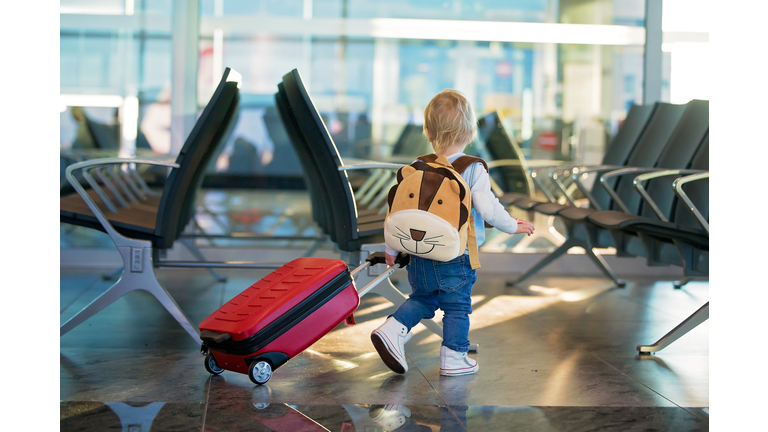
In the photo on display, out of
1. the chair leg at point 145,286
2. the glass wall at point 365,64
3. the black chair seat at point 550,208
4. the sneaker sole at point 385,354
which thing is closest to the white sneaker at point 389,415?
the sneaker sole at point 385,354

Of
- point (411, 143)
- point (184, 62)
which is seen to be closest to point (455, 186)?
point (411, 143)

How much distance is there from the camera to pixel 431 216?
2273 mm

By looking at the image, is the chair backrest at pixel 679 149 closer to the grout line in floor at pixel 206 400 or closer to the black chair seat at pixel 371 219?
the black chair seat at pixel 371 219

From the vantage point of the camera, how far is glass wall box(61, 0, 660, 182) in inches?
193

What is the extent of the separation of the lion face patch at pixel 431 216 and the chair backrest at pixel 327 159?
428mm

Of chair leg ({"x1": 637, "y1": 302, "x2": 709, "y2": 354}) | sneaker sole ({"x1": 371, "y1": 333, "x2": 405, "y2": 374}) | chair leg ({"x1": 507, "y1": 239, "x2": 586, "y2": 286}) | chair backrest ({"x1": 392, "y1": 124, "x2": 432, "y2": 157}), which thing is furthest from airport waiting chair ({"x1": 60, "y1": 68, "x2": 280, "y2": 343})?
chair backrest ({"x1": 392, "y1": 124, "x2": 432, "y2": 157})

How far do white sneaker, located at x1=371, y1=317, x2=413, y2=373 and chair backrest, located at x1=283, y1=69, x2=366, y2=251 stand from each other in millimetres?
499

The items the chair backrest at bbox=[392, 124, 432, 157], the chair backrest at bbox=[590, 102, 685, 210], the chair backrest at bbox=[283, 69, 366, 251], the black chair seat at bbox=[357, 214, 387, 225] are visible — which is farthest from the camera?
the chair backrest at bbox=[392, 124, 432, 157]

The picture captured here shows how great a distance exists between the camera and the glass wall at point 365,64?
4.91m

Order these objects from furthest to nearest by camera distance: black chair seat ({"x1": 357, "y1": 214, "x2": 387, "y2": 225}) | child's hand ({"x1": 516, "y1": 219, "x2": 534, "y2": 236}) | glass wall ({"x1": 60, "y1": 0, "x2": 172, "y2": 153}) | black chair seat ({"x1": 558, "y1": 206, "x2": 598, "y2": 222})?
glass wall ({"x1": 60, "y1": 0, "x2": 172, "y2": 153}) < black chair seat ({"x1": 558, "y1": 206, "x2": 598, "y2": 222}) < black chair seat ({"x1": 357, "y1": 214, "x2": 387, "y2": 225}) < child's hand ({"x1": 516, "y1": 219, "x2": 534, "y2": 236})

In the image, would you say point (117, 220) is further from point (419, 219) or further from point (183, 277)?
point (183, 277)

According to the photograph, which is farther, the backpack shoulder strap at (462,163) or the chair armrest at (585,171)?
the chair armrest at (585,171)

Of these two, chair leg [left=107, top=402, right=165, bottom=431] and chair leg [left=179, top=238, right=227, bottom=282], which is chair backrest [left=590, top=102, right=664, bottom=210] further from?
chair leg [left=107, top=402, right=165, bottom=431]
